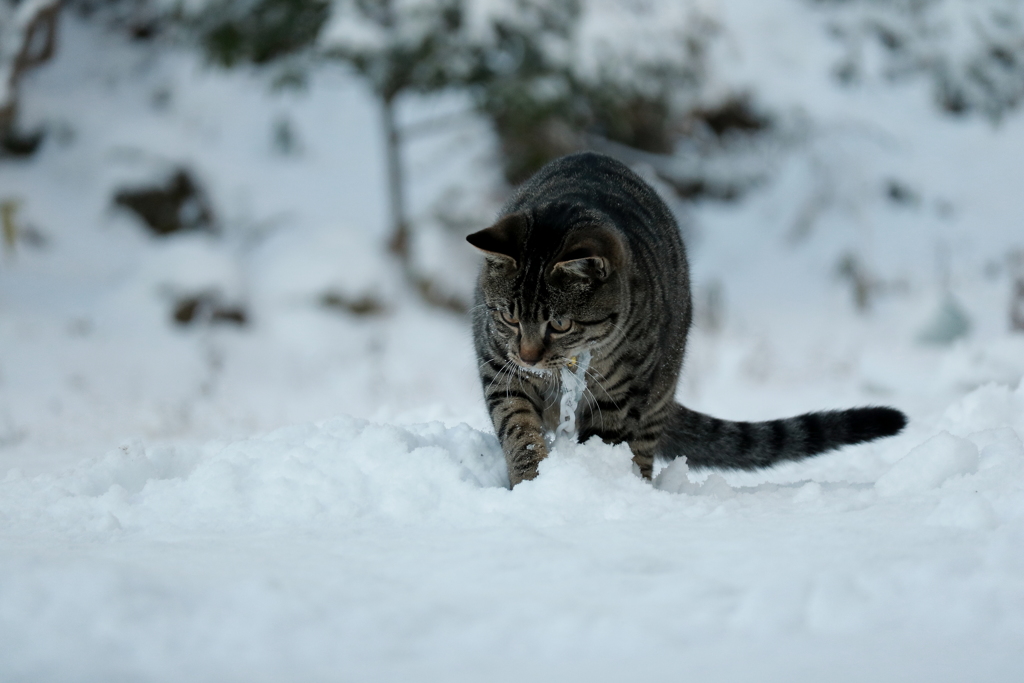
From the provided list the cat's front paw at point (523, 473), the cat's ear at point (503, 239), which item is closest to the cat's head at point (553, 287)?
the cat's ear at point (503, 239)

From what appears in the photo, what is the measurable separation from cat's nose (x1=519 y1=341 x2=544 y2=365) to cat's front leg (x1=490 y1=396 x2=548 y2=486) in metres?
0.20

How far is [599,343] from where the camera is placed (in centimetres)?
267

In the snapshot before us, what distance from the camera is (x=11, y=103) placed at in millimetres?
9039

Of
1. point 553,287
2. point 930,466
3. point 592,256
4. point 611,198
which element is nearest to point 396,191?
point 611,198

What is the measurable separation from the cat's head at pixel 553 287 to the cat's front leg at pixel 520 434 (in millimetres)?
187

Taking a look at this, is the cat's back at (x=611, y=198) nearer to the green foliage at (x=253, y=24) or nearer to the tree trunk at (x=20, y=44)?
the green foliage at (x=253, y=24)

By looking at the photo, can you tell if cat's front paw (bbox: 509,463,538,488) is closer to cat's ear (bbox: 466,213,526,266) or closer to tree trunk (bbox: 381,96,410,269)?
cat's ear (bbox: 466,213,526,266)

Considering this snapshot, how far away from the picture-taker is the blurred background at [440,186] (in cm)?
708

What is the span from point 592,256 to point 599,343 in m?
0.30

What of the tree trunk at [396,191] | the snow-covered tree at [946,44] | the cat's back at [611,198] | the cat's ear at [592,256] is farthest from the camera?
the snow-covered tree at [946,44]

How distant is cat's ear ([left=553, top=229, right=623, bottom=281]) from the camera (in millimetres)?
2521

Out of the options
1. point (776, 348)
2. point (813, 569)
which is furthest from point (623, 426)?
point (776, 348)

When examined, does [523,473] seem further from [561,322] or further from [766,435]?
[766,435]

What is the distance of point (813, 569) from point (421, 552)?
2.61 feet
